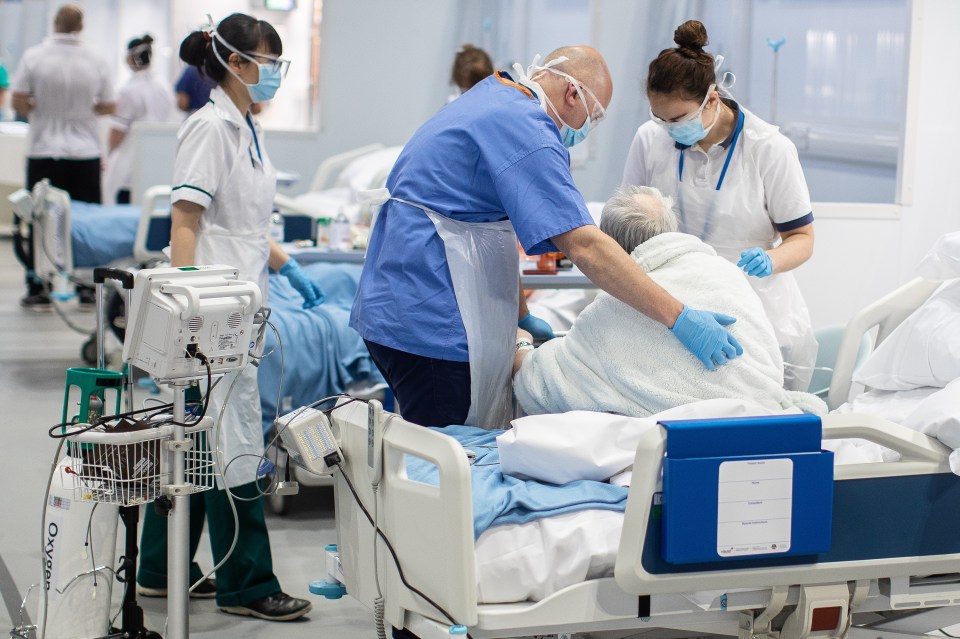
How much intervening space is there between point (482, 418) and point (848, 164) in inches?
109

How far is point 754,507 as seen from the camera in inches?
72.5

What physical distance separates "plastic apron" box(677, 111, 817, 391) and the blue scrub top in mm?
749

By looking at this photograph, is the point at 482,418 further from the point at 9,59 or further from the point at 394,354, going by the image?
the point at 9,59

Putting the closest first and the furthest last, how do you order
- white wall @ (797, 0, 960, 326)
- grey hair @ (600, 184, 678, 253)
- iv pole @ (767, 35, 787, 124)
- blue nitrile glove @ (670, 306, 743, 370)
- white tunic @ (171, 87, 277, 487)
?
blue nitrile glove @ (670, 306, 743, 370), grey hair @ (600, 184, 678, 253), white tunic @ (171, 87, 277, 487), white wall @ (797, 0, 960, 326), iv pole @ (767, 35, 787, 124)

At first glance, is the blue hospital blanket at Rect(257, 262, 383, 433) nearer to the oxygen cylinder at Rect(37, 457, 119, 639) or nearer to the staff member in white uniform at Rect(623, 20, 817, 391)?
the oxygen cylinder at Rect(37, 457, 119, 639)

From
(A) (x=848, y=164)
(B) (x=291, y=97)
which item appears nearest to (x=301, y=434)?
(A) (x=848, y=164)

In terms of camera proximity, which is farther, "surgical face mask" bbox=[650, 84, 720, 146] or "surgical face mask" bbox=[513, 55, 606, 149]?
"surgical face mask" bbox=[650, 84, 720, 146]

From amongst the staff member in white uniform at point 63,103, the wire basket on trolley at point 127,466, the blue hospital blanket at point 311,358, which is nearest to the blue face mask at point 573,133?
the wire basket on trolley at point 127,466

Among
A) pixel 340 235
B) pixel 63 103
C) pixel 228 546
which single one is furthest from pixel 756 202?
pixel 63 103

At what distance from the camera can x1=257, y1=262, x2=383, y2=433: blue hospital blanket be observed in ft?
12.3

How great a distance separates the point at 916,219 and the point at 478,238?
2.70 m

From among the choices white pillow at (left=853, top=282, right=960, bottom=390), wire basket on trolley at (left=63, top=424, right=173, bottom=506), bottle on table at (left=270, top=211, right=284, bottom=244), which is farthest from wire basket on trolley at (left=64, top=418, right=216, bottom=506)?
bottle on table at (left=270, top=211, right=284, bottom=244)

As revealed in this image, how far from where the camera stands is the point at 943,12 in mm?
4320

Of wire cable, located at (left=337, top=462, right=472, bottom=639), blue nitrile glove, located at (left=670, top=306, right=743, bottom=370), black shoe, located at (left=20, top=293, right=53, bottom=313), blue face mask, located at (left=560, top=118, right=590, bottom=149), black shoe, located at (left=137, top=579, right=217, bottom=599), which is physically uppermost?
blue face mask, located at (left=560, top=118, right=590, bottom=149)
